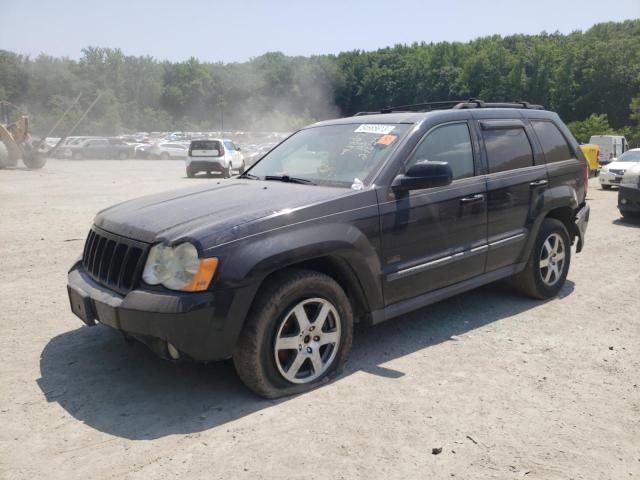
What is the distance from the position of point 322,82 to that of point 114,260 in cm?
11577

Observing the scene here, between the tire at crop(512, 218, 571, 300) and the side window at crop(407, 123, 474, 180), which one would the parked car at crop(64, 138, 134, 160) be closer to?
the tire at crop(512, 218, 571, 300)

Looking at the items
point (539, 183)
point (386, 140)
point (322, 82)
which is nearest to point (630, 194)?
point (539, 183)

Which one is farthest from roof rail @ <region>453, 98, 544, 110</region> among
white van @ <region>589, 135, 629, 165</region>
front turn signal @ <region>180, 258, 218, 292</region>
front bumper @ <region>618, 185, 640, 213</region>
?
white van @ <region>589, 135, 629, 165</region>

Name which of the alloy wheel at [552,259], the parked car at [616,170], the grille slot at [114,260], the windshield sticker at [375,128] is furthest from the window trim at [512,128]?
the parked car at [616,170]

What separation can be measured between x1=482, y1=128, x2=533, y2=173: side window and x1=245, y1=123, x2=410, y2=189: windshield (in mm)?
938

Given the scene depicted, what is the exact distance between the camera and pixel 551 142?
217 inches

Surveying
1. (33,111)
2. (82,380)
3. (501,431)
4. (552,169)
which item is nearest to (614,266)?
(552,169)

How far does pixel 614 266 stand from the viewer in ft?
22.7

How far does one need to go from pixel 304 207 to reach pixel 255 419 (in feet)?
4.29

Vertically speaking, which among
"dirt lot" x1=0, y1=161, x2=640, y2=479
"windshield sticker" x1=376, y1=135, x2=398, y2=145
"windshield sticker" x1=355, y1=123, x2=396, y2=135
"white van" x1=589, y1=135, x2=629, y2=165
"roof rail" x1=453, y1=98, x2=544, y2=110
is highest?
"roof rail" x1=453, y1=98, x2=544, y2=110

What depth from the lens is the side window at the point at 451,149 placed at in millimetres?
4320

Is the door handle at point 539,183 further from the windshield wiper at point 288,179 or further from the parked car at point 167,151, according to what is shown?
the parked car at point 167,151

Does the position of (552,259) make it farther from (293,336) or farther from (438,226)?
(293,336)

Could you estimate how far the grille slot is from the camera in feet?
11.1
